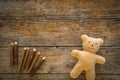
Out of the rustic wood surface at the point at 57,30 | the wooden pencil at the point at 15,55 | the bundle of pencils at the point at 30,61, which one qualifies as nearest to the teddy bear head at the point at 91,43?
the rustic wood surface at the point at 57,30

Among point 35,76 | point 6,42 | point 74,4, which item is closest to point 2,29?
point 6,42

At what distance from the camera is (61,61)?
137cm

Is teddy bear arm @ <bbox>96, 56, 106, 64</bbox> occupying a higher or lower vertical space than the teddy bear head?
lower

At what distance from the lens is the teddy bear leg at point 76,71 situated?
4.18ft

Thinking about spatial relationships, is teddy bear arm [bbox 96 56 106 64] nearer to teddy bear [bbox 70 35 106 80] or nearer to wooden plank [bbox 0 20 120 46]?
teddy bear [bbox 70 35 106 80]

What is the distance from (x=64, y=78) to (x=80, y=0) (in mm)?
462

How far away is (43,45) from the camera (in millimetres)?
1384

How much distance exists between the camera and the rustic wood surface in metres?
1.37

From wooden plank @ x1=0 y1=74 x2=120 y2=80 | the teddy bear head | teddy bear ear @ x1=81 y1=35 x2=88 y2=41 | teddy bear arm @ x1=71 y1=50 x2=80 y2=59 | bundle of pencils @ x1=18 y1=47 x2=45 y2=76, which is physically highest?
teddy bear ear @ x1=81 y1=35 x2=88 y2=41

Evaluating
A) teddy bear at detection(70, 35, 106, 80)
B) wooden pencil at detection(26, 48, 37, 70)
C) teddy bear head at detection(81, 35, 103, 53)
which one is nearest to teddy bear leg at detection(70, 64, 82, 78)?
teddy bear at detection(70, 35, 106, 80)

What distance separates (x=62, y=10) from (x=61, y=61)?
297 millimetres

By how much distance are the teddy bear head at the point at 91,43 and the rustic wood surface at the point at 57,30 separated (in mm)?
102

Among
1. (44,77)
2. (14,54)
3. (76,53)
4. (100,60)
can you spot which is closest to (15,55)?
(14,54)

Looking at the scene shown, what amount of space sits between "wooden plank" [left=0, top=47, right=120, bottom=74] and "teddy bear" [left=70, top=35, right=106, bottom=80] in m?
0.09
